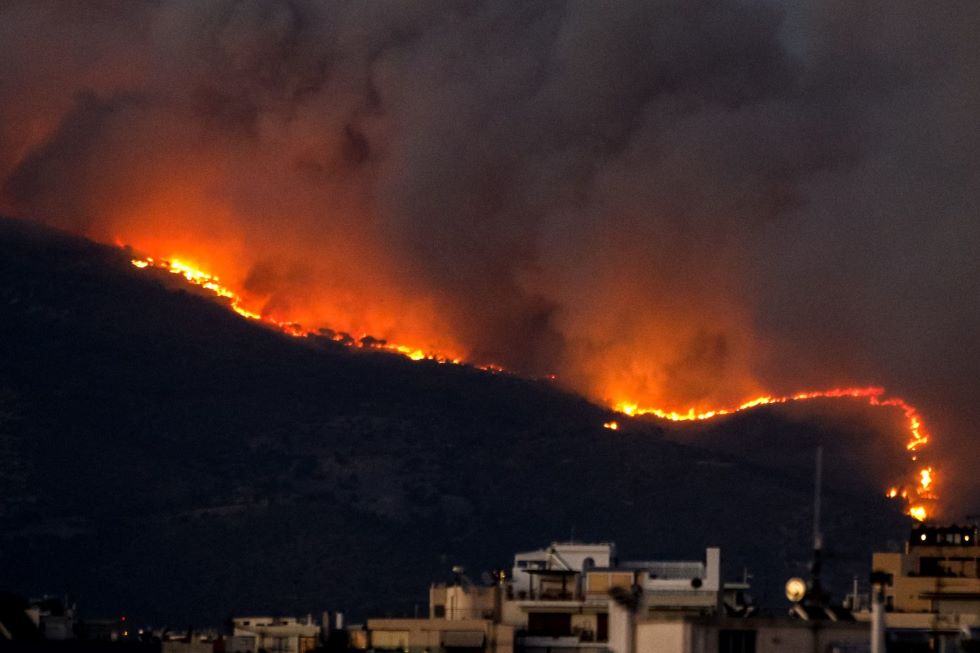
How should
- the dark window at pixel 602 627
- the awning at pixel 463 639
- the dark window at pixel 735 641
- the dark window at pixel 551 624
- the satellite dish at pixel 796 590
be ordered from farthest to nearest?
the dark window at pixel 551 624 → the dark window at pixel 602 627 → the awning at pixel 463 639 → the satellite dish at pixel 796 590 → the dark window at pixel 735 641

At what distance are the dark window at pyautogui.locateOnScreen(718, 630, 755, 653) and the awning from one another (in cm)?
3078

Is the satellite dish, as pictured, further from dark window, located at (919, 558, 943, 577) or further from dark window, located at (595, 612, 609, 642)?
dark window, located at (919, 558, 943, 577)

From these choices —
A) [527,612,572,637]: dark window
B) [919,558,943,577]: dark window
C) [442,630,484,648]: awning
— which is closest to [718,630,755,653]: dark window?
[442,630,484,648]: awning

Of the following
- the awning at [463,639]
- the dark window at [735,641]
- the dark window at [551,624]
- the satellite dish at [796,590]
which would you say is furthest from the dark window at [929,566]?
the dark window at [735,641]

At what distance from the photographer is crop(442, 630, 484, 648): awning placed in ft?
287

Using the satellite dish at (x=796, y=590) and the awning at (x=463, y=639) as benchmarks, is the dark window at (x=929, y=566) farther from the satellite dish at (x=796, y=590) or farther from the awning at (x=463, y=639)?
the satellite dish at (x=796, y=590)

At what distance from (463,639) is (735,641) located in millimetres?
31152

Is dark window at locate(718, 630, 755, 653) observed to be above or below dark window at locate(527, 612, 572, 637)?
below

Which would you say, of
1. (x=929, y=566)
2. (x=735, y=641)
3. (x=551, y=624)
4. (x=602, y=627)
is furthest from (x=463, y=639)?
(x=735, y=641)

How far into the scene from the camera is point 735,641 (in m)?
57.0

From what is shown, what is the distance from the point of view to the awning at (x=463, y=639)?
8756 centimetres

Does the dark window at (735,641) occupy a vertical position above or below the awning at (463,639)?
below

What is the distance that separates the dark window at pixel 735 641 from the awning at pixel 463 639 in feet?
101

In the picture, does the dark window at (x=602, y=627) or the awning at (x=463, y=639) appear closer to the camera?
the awning at (x=463, y=639)
